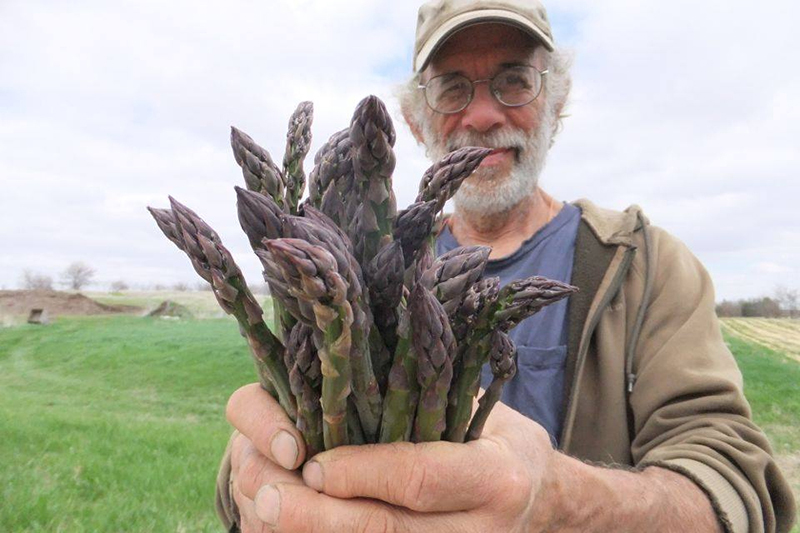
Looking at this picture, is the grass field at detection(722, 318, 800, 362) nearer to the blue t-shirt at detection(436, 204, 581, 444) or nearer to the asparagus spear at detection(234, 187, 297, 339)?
the blue t-shirt at detection(436, 204, 581, 444)

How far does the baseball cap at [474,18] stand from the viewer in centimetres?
315

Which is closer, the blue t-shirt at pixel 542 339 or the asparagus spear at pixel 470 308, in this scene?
the asparagus spear at pixel 470 308

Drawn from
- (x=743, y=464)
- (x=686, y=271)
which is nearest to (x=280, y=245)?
(x=743, y=464)

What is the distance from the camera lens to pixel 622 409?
8.96 ft

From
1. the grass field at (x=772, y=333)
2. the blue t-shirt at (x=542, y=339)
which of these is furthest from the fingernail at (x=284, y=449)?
the grass field at (x=772, y=333)

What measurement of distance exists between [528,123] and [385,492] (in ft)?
8.64

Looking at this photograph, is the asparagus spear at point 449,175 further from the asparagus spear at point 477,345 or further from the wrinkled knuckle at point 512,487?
the wrinkled knuckle at point 512,487

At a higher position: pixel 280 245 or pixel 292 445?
pixel 280 245

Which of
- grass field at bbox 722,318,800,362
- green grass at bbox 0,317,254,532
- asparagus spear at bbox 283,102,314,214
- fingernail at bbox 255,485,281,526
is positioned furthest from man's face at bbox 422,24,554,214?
grass field at bbox 722,318,800,362

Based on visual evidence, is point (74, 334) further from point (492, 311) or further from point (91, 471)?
point (492, 311)

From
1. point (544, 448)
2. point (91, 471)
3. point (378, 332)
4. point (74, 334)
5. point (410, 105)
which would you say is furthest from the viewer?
point (74, 334)

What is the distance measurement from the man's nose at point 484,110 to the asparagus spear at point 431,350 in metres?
2.31

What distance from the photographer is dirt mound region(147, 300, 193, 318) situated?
42728 mm

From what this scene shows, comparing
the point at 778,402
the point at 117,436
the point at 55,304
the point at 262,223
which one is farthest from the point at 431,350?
the point at 55,304
